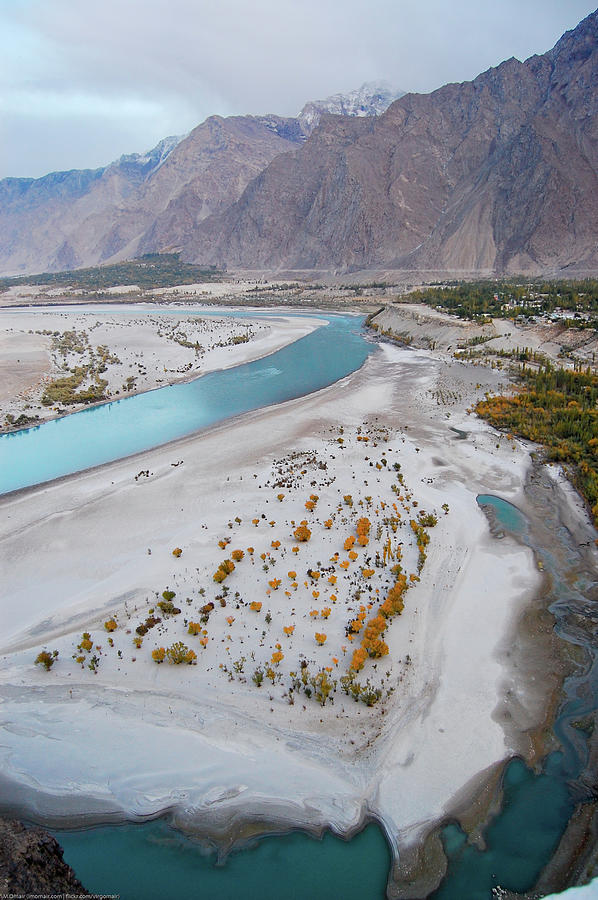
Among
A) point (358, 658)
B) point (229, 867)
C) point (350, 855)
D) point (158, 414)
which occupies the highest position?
point (158, 414)

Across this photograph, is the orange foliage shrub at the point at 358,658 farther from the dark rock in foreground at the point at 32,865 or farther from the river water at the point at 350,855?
the dark rock in foreground at the point at 32,865

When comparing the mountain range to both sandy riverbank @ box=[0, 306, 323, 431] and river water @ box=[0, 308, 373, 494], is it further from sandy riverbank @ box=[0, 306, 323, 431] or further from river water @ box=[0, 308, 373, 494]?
river water @ box=[0, 308, 373, 494]

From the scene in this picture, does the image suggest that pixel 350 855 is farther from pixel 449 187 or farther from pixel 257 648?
pixel 449 187

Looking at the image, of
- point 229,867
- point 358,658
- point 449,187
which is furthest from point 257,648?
point 449,187

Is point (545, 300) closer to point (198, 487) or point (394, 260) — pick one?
point (198, 487)

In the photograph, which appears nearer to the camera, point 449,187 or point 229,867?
point 229,867

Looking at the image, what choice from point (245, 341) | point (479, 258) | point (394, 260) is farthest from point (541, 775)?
point (394, 260)
